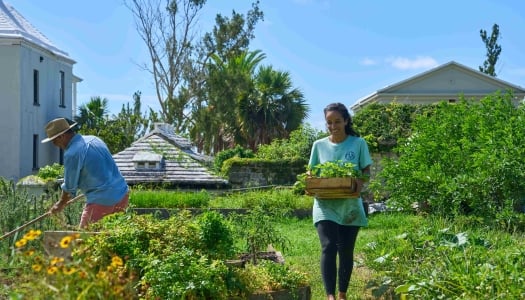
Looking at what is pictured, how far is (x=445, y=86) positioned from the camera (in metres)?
34.5

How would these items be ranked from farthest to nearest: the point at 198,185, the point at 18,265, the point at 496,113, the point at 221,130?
the point at 221,130, the point at 198,185, the point at 496,113, the point at 18,265

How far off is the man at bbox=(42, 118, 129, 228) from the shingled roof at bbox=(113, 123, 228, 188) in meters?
12.1

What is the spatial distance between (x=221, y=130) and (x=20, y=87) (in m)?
13.8

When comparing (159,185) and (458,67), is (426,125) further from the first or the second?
(458,67)

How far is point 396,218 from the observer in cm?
1423

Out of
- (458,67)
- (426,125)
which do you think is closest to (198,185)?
(426,125)

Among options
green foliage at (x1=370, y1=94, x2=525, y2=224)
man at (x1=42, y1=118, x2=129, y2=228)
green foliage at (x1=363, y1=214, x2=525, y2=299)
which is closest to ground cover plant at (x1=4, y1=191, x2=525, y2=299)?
green foliage at (x1=363, y1=214, x2=525, y2=299)

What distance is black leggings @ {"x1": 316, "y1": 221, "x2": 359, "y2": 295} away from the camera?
18.8ft

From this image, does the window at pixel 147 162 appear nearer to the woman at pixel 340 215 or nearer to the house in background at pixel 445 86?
the woman at pixel 340 215

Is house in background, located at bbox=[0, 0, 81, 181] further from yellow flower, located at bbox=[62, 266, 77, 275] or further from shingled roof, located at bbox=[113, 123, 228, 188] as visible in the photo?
yellow flower, located at bbox=[62, 266, 77, 275]

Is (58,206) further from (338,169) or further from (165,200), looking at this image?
(165,200)

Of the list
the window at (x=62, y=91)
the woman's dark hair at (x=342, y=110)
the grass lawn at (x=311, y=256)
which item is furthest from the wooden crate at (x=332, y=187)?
the window at (x=62, y=91)

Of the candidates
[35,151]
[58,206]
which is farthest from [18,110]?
[58,206]

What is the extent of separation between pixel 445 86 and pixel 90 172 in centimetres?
3005
